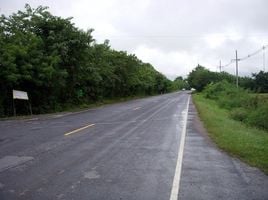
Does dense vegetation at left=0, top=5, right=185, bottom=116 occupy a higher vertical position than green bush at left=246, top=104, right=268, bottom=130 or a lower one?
higher

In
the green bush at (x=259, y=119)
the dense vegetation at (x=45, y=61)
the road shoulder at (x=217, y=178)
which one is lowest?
the green bush at (x=259, y=119)

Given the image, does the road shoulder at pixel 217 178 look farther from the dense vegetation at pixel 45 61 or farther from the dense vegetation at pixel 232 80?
the dense vegetation at pixel 232 80

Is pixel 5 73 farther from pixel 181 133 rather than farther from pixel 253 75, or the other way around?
pixel 253 75

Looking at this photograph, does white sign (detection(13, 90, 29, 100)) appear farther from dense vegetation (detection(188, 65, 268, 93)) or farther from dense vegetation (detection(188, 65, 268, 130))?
dense vegetation (detection(188, 65, 268, 93))

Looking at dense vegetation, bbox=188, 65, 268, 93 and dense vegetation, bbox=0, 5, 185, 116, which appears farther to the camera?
dense vegetation, bbox=188, 65, 268, 93

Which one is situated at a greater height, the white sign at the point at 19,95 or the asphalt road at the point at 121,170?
the white sign at the point at 19,95

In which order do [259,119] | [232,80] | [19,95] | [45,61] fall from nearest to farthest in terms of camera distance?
[259,119] < [19,95] < [45,61] < [232,80]

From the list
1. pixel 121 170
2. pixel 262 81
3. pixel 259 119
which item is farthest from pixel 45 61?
pixel 262 81

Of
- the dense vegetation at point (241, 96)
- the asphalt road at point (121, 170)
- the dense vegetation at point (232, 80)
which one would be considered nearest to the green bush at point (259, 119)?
the dense vegetation at point (241, 96)

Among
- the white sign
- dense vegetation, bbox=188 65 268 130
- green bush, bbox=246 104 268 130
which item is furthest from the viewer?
the white sign

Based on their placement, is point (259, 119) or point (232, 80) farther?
point (232, 80)

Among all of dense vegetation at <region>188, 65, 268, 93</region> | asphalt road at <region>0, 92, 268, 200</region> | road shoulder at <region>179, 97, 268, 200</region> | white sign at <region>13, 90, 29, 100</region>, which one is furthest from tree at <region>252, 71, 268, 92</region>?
road shoulder at <region>179, 97, 268, 200</region>

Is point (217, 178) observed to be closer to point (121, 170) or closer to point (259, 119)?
point (121, 170)

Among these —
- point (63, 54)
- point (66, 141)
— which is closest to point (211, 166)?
point (66, 141)
